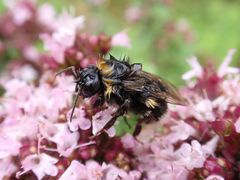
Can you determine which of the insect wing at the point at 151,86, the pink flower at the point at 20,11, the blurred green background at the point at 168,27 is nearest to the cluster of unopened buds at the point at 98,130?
the insect wing at the point at 151,86

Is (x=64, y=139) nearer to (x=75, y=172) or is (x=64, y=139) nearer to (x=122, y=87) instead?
(x=75, y=172)

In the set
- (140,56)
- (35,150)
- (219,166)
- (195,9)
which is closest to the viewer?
(219,166)

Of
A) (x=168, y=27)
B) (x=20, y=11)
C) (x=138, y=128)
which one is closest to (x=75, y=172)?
(x=138, y=128)

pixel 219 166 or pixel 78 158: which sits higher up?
pixel 78 158

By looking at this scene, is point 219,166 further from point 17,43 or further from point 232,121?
point 17,43

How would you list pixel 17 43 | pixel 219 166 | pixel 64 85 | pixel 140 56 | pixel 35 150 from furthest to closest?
pixel 140 56 < pixel 17 43 < pixel 64 85 < pixel 35 150 < pixel 219 166

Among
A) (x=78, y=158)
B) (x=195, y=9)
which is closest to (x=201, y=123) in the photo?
(x=78, y=158)

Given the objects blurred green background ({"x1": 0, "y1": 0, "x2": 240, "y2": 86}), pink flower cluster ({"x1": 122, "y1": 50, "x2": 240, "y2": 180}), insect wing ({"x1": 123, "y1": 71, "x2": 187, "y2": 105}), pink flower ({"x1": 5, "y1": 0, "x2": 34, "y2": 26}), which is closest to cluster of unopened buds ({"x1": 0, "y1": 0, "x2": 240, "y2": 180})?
pink flower cluster ({"x1": 122, "y1": 50, "x2": 240, "y2": 180})
